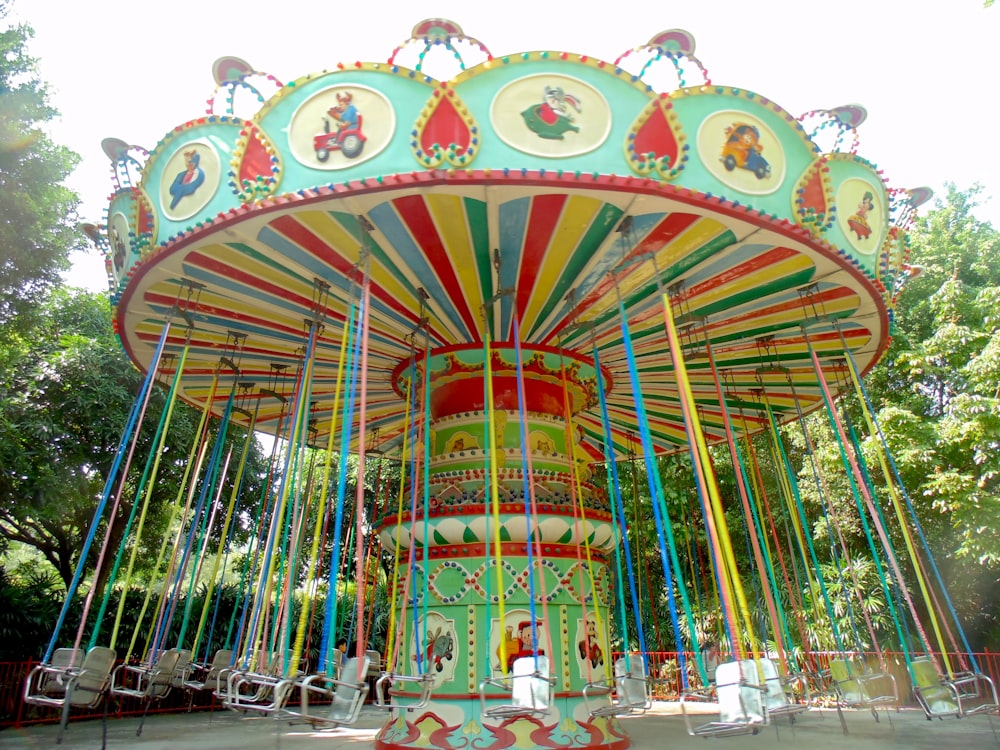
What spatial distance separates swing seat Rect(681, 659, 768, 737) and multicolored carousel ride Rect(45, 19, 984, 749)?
31 cm

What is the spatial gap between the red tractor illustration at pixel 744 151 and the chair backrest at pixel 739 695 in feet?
12.1

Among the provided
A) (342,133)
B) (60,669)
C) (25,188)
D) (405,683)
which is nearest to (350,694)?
(60,669)

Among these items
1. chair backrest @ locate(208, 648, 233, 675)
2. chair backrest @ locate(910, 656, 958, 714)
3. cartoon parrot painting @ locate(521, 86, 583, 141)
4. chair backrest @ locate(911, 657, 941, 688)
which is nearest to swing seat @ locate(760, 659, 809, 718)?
chair backrest @ locate(910, 656, 958, 714)

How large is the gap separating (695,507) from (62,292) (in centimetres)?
1601

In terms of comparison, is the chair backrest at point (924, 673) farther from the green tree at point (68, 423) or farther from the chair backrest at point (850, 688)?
the green tree at point (68, 423)

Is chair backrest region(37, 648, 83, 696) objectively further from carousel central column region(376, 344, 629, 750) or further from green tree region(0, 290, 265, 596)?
green tree region(0, 290, 265, 596)

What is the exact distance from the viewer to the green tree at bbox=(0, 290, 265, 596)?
1205cm

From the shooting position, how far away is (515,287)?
21.8 ft

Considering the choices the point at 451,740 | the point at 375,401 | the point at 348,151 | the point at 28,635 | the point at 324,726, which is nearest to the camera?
the point at 324,726

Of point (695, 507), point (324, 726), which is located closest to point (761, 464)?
point (695, 507)

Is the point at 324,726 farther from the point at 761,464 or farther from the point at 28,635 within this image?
the point at 761,464

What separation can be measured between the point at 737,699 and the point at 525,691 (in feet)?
4.88

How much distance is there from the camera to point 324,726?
4.75 meters

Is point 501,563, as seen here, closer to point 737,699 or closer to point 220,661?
point 737,699
